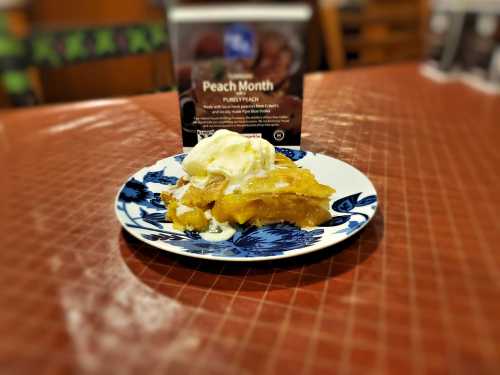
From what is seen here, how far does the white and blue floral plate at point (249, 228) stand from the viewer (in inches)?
18.8

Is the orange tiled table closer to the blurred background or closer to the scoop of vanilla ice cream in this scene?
the scoop of vanilla ice cream

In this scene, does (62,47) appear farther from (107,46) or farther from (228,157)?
(228,157)

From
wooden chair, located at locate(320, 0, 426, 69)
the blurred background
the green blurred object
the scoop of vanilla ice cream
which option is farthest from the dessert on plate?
wooden chair, located at locate(320, 0, 426, 69)

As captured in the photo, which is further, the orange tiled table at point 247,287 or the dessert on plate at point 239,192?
the dessert on plate at point 239,192

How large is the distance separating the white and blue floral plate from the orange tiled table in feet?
0.08

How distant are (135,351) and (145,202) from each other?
0.84ft

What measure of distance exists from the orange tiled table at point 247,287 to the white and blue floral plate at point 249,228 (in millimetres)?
24

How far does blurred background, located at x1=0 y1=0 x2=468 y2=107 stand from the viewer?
55.1 inches

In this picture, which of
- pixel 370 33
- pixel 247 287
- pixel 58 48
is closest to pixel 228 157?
pixel 247 287

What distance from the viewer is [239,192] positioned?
0.55 metres

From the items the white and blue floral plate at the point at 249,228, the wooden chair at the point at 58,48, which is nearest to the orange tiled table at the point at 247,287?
the white and blue floral plate at the point at 249,228

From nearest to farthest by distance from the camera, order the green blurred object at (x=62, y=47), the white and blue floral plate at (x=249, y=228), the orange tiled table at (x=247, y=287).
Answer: the orange tiled table at (x=247, y=287) < the white and blue floral plate at (x=249, y=228) < the green blurred object at (x=62, y=47)

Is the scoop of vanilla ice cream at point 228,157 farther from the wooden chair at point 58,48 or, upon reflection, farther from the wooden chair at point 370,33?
the wooden chair at point 370,33

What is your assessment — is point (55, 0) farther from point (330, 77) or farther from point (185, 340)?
point (185, 340)
